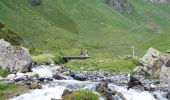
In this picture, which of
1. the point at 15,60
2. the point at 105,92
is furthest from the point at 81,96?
the point at 15,60

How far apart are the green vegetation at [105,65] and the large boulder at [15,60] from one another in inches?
898

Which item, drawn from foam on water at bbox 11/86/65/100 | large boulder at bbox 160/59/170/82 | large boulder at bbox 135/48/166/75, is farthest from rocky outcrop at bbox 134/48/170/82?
foam on water at bbox 11/86/65/100

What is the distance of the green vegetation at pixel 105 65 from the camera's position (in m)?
112

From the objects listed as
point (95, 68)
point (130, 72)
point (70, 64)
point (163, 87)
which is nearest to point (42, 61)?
point (70, 64)

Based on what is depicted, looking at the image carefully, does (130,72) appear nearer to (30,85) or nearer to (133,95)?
(133,95)

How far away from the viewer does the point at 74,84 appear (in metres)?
75.4

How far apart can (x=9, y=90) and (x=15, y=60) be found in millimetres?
22438

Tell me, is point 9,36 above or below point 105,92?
above

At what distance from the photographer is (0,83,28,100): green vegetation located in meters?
64.4

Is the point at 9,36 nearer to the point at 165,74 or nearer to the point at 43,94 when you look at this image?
the point at 165,74

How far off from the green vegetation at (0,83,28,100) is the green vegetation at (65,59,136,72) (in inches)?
1669

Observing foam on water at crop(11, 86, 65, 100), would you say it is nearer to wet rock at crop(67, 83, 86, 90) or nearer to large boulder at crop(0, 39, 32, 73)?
wet rock at crop(67, 83, 86, 90)

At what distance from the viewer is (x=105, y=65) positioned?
4535 inches

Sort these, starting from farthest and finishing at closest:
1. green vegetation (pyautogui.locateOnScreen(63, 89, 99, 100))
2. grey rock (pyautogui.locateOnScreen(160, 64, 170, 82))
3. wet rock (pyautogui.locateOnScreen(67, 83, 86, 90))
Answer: grey rock (pyautogui.locateOnScreen(160, 64, 170, 82)) → wet rock (pyautogui.locateOnScreen(67, 83, 86, 90)) → green vegetation (pyautogui.locateOnScreen(63, 89, 99, 100))
